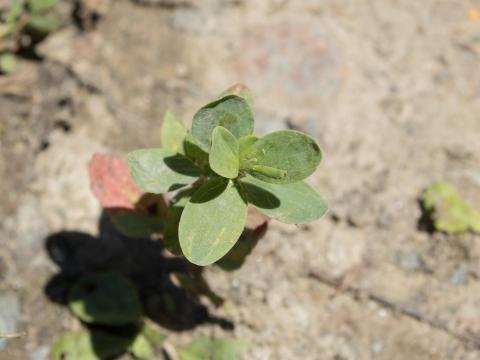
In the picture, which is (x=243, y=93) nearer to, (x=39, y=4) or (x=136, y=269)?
(x=136, y=269)

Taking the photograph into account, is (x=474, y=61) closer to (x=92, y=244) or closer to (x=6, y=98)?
(x=92, y=244)

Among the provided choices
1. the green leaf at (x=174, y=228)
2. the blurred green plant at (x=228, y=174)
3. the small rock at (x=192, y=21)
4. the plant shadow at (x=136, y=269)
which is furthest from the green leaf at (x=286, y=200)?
the small rock at (x=192, y=21)

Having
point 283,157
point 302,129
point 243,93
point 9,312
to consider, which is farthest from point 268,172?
point 9,312

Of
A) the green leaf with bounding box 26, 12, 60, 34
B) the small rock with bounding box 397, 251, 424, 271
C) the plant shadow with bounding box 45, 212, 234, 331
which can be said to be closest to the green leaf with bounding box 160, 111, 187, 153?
the plant shadow with bounding box 45, 212, 234, 331

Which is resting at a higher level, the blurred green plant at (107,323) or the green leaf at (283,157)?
the green leaf at (283,157)

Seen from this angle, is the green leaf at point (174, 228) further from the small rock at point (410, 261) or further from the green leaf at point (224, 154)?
the small rock at point (410, 261)

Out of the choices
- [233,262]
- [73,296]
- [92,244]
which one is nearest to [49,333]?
[73,296]
